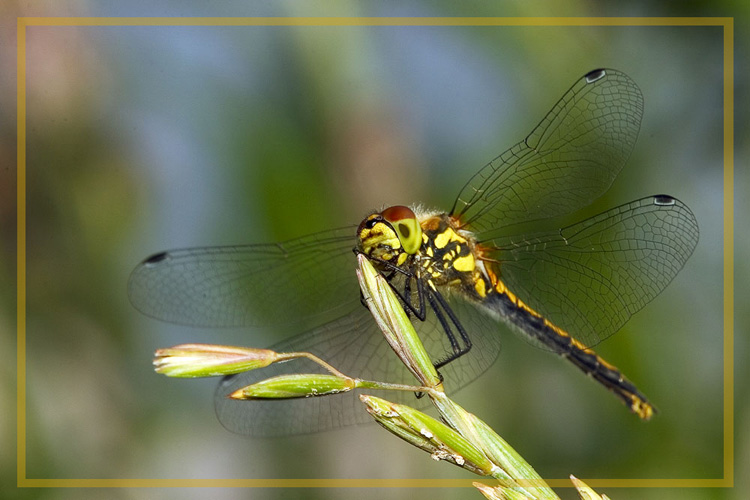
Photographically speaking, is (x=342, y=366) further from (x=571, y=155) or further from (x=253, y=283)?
(x=571, y=155)

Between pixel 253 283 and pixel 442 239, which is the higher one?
pixel 442 239

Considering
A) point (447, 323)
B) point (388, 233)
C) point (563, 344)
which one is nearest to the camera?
point (388, 233)

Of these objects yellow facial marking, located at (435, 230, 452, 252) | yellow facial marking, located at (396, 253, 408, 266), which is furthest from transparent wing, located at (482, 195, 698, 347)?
yellow facial marking, located at (396, 253, 408, 266)

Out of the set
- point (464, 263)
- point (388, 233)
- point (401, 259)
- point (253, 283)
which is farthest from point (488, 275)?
point (253, 283)

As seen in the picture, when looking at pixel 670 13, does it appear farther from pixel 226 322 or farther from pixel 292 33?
pixel 226 322

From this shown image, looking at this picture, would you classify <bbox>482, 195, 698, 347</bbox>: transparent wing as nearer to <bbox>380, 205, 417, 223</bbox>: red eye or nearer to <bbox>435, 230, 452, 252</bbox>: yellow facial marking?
<bbox>435, 230, 452, 252</bbox>: yellow facial marking

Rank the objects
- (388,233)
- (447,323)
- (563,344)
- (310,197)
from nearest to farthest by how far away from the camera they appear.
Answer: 1. (388,233)
2. (447,323)
3. (563,344)
4. (310,197)
